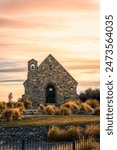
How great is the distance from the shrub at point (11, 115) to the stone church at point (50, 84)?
2.64ft

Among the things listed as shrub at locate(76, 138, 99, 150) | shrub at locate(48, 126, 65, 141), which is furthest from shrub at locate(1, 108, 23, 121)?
shrub at locate(76, 138, 99, 150)

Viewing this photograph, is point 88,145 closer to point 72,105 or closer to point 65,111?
point 72,105

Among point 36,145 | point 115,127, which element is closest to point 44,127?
point 36,145

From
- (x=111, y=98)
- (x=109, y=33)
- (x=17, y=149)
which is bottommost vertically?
(x=17, y=149)

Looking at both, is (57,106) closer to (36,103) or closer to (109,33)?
(36,103)

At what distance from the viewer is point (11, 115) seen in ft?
53.3

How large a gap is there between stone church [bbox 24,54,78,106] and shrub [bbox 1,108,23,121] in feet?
2.64

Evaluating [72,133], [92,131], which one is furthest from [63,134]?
[92,131]

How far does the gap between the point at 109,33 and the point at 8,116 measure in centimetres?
796

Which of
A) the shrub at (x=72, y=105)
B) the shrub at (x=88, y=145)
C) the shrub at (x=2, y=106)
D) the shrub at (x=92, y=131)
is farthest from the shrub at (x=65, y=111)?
the shrub at (x=88, y=145)

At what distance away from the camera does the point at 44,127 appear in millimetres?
14055

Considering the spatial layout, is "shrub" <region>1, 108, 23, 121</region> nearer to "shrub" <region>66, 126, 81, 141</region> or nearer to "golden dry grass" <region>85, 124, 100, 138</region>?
"shrub" <region>66, 126, 81, 141</region>

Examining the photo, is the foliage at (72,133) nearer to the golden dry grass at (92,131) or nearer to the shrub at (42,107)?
the golden dry grass at (92,131)

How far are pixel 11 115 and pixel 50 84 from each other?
1.51 meters
